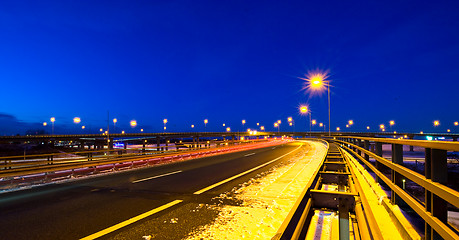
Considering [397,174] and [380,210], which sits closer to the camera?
[397,174]

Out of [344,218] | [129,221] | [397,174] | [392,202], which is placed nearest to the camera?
[397,174]

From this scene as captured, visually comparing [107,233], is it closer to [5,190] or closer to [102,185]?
[102,185]

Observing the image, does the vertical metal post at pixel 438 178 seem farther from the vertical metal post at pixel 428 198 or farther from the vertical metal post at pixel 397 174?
the vertical metal post at pixel 397 174

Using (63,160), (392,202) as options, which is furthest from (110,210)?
(63,160)

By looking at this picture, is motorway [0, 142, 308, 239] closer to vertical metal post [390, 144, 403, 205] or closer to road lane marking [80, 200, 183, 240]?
road lane marking [80, 200, 183, 240]

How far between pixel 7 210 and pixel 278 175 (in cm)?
899

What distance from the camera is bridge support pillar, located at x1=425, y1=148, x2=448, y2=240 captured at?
219cm

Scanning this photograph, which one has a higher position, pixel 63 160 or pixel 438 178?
pixel 438 178

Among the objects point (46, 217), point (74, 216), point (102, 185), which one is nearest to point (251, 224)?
point (74, 216)

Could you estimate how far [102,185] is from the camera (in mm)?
9383

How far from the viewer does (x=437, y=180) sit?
2.23 metres

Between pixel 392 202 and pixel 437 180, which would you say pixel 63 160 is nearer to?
pixel 392 202

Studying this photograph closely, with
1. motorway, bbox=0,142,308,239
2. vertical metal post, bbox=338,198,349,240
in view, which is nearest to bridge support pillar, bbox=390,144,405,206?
vertical metal post, bbox=338,198,349,240

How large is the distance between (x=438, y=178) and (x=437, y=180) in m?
0.02
